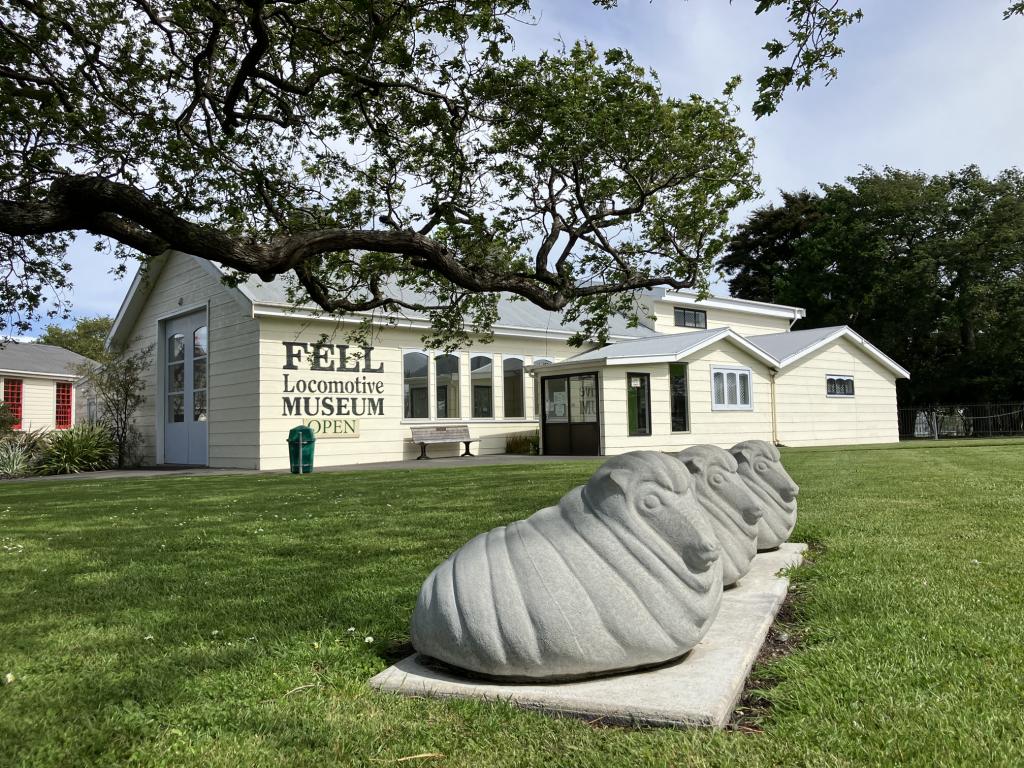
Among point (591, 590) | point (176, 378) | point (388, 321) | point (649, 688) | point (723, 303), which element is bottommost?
point (649, 688)

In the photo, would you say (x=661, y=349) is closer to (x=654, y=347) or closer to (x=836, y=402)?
(x=654, y=347)

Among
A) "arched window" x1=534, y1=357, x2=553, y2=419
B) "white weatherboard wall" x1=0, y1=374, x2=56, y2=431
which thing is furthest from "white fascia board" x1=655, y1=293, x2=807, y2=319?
"white weatherboard wall" x1=0, y1=374, x2=56, y2=431

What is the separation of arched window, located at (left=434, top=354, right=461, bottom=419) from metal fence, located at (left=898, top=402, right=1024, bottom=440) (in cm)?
2526

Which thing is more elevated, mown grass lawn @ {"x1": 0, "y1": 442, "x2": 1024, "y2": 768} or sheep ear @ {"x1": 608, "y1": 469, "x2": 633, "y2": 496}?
sheep ear @ {"x1": 608, "y1": 469, "x2": 633, "y2": 496}

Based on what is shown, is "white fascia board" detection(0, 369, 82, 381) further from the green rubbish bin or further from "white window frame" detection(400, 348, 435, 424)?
the green rubbish bin

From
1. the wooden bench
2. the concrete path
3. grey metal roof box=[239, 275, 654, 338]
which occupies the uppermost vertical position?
grey metal roof box=[239, 275, 654, 338]

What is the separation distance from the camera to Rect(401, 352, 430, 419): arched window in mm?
21297

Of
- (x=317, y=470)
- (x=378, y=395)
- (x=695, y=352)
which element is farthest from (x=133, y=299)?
(x=695, y=352)

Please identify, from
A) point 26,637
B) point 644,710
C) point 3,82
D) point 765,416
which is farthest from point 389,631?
point 765,416

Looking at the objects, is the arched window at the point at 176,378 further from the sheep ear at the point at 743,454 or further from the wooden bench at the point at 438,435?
the sheep ear at the point at 743,454

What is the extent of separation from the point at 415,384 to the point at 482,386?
241cm

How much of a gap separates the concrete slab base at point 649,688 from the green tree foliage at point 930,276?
112 ft

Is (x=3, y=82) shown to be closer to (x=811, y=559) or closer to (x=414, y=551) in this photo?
(x=414, y=551)

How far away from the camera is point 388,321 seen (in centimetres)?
1745
